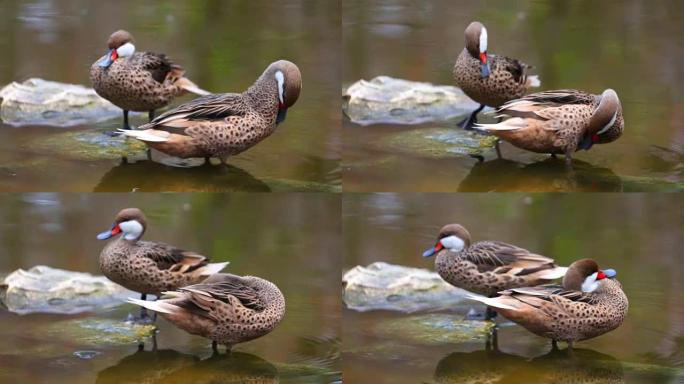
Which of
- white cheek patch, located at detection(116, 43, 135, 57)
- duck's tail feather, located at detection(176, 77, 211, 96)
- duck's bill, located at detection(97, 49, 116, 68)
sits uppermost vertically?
white cheek patch, located at detection(116, 43, 135, 57)

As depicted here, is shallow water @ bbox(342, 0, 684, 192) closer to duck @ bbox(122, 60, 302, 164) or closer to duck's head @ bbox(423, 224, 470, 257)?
duck's head @ bbox(423, 224, 470, 257)

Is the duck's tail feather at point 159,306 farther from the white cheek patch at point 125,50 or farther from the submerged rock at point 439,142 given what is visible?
the submerged rock at point 439,142

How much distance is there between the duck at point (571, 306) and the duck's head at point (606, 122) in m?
0.89

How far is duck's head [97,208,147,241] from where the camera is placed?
28.9 ft

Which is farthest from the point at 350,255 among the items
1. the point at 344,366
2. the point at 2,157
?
the point at 2,157

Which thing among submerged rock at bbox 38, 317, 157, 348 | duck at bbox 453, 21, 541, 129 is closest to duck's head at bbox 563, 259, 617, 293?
duck at bbox 453, 21, 541, 129

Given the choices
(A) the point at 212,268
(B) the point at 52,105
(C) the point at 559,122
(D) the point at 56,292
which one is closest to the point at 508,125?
(C) the point at 559,122

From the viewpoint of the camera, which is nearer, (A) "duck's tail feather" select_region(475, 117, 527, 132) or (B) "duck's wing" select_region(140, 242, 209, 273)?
(B) "duck's wing" select_region(140, 242, 209, 273)

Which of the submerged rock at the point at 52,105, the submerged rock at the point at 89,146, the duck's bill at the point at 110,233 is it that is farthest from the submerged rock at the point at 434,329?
the submerged rock at the point at 52,105

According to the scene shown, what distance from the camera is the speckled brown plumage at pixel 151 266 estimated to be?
8617 mm

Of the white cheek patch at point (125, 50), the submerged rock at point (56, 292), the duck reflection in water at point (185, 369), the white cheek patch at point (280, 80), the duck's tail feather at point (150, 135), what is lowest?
the duck reflection in water at point (185, 369)

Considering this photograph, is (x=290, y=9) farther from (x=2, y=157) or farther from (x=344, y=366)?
(x=344, y=366)

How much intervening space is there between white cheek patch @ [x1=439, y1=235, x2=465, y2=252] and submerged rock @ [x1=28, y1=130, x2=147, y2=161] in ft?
6.27

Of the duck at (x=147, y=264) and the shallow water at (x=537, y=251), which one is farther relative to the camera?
the duck at (x=147, y=264)
